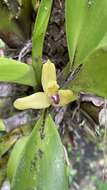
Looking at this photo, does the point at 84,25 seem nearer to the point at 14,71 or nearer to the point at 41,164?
the point at 14,71

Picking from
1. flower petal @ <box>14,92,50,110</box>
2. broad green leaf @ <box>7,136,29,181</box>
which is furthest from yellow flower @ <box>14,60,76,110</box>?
broad green leaf @ <box>7,136,29,181</box>

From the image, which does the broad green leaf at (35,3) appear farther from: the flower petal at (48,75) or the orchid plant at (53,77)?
the flower petal at (48,75)

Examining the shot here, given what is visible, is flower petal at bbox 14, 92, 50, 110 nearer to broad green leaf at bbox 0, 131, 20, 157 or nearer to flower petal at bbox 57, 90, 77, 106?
flower petal at bbox 57, 90, 77, 106

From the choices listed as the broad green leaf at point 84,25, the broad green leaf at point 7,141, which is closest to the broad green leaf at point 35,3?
the broad green leaf at point 84,25

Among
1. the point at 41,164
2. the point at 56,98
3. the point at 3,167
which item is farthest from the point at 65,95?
the point at 3,167

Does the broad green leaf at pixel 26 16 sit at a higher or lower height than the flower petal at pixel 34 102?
higher

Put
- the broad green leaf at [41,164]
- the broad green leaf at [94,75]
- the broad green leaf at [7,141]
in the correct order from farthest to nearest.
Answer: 1. the broad green leaf at [7,141]
2. the broad green leaf at [41,164]
3. the broad green leaf at [94,75]

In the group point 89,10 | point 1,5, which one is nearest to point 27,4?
point 1,5

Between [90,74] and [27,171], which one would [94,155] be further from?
[90,74]
